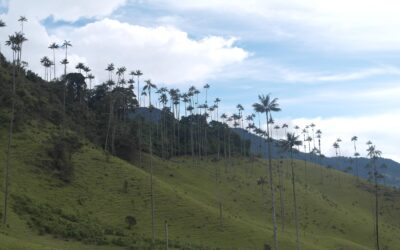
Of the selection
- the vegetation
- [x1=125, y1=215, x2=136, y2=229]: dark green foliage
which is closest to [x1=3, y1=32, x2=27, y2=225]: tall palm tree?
the vegetation

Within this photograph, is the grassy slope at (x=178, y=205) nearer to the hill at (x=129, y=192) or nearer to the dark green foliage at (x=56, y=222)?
the hill at (x=129, y=192)

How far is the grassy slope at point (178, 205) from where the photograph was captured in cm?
8094

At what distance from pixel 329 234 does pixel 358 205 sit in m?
42.6

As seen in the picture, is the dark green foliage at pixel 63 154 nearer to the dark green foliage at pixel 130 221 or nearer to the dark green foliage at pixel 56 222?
the dark green foliage at pixel 56 222

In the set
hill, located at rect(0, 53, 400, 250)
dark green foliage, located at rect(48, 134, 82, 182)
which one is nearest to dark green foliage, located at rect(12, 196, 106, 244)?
hill, located at rect(0, 53, 400, 250)

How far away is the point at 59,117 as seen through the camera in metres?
119

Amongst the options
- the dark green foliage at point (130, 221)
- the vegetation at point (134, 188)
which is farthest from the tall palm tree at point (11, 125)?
the dark green foliage at point (130, 221)

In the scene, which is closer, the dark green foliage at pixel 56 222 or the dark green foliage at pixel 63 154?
the dark green foliage at pixel 56 222

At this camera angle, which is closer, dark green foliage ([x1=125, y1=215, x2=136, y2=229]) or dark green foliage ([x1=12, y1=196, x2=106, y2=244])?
dark green foliage ([x1=12, y1=196, x2=106, y2=244])

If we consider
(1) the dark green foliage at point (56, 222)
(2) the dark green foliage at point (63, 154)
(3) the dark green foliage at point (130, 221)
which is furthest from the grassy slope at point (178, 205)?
(1) the dark green foliage at point (56, 222)

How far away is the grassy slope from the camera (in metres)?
80.9

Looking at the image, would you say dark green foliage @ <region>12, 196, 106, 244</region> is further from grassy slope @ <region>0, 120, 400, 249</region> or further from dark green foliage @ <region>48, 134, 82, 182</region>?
dark green foliage @ <region>48, 134, 82, 182</region>

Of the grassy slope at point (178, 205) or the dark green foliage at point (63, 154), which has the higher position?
the dark green foliage at point (63, 154)

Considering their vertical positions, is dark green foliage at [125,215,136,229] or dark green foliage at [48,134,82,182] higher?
dark green foliage at [48,134,82,182]
